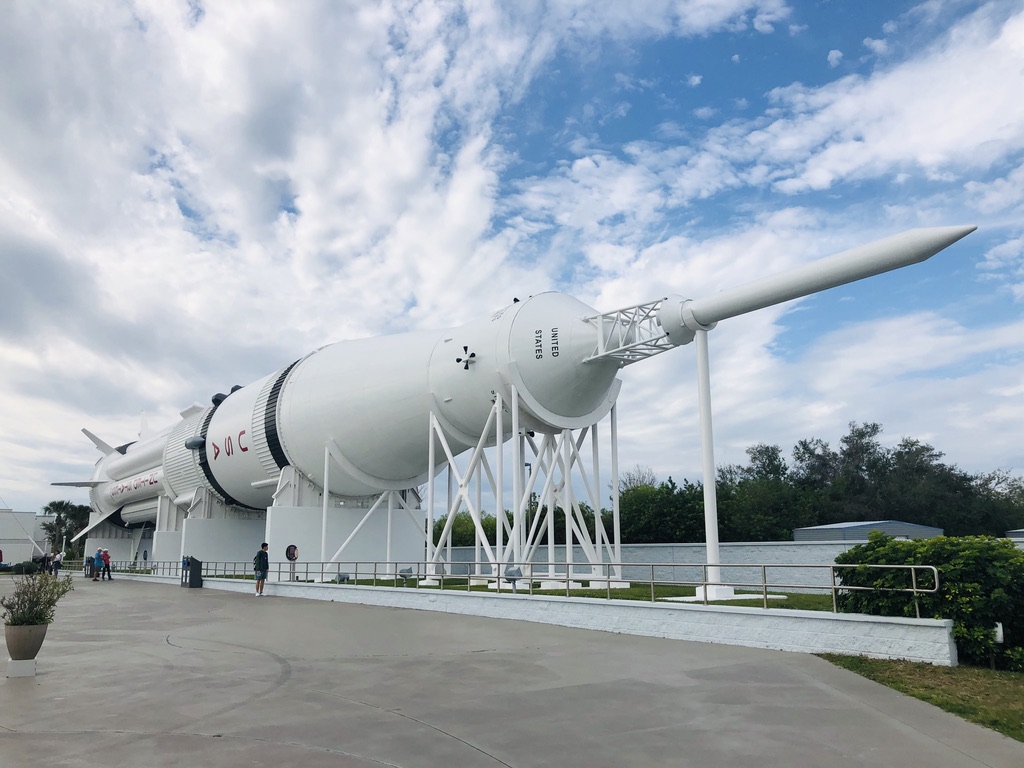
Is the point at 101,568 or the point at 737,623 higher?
the point at 737,623

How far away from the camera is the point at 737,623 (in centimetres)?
1053

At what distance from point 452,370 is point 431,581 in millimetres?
5876

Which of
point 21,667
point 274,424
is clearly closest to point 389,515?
point 274,424

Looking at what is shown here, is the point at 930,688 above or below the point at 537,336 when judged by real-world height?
below

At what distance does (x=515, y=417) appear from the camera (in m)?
18.1

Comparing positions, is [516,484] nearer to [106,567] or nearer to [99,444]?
[106,567]

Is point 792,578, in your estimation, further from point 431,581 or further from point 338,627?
point 338,627

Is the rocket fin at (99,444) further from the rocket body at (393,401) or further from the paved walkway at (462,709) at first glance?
the paved walkway at (462,709)

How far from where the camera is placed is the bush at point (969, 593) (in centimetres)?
850

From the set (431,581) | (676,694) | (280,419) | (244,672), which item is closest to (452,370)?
(431,581)

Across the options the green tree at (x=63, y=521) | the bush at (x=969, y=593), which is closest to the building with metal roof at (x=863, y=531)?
the bush at (x=969, y=593)

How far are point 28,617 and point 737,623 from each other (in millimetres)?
8927

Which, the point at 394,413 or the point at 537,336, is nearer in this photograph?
the point at 537,336

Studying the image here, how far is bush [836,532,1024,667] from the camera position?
8500mm
